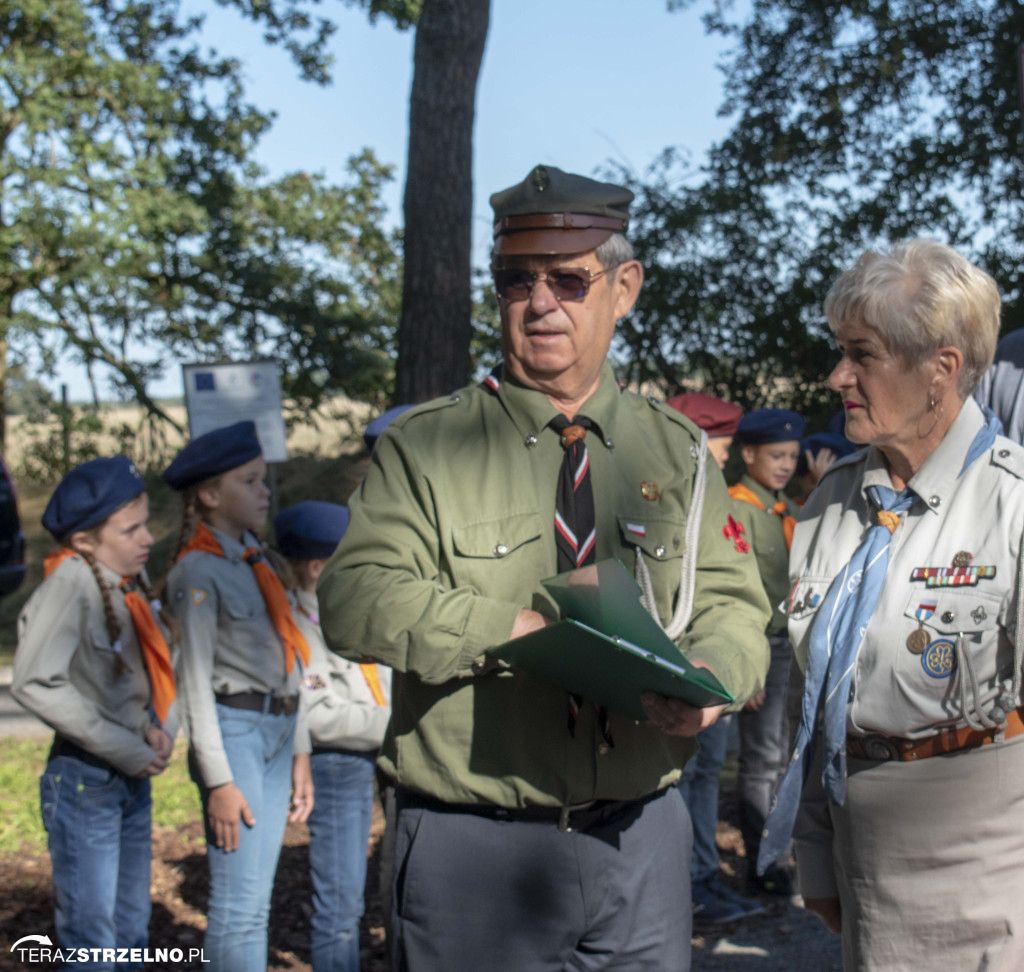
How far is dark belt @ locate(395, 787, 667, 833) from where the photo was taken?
7.39 feet

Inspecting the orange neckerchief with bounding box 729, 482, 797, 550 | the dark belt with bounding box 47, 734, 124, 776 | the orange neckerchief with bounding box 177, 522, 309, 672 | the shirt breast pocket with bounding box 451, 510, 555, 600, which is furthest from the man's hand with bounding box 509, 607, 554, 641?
the orange neckerchief with bounding box 729, 482, 797, 550

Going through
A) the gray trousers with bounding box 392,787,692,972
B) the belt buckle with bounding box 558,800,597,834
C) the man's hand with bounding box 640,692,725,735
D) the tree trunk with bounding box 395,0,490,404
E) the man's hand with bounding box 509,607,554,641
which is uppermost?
the tree trunk with bounding box 395,0,490,404

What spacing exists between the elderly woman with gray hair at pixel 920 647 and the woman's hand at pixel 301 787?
2006 mm

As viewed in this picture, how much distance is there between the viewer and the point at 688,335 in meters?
12.4

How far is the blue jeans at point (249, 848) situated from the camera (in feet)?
12.0

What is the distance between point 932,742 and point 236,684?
2.33m

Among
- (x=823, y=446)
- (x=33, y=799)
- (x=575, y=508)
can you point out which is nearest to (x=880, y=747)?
(x=575, y=508)

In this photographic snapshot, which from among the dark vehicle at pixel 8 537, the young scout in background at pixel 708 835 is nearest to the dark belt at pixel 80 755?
the young scout in background at pixel 708 835

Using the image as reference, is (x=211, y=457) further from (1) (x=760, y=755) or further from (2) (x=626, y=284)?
(1) (x=760, y=755)

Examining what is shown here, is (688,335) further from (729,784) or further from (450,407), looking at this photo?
(450,407)

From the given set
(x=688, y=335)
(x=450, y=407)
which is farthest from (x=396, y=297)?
(x=450, y=407)

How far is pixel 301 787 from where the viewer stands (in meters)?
4.02

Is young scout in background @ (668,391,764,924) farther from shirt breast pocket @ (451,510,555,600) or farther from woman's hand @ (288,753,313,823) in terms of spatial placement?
shirt breast pocket @ (451,510,555,600)

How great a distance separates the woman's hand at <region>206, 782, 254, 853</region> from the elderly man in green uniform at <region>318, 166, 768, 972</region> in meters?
1.46
